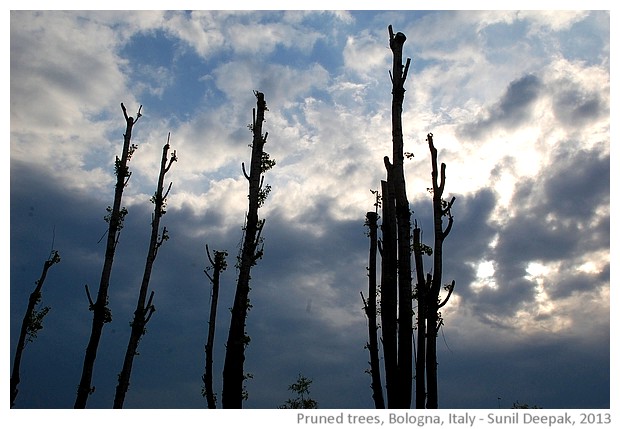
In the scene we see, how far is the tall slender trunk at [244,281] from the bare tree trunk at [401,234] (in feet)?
13.1

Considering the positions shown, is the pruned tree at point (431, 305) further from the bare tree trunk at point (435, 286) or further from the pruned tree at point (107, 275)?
the pruned tree at point (107, 275)

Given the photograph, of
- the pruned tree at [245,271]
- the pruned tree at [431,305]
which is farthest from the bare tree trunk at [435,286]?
the pruned tree at [245,271]

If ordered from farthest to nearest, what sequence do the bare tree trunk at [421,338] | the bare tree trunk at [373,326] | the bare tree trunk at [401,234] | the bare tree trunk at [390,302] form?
1. the bare tree trunk at [373,326]
2. the bare tree trunk at [421,338]
3. the bare tree trunk at [390,302]
4. the bare tree trunk at [401,234]

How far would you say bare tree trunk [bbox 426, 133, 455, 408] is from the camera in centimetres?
1280

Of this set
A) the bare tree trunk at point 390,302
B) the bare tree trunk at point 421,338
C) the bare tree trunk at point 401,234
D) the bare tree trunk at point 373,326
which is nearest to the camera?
the bare tree trunk at point 401,234

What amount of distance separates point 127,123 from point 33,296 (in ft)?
25.8

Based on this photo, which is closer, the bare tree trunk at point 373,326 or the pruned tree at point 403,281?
the pruned tree at point 403,281

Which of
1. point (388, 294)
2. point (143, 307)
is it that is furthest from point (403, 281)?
point (143, 307)

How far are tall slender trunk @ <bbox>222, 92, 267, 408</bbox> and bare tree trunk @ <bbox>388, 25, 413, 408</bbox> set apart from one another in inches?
157

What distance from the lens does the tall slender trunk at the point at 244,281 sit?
1207 centimetres

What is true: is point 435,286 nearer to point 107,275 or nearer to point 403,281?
→ point 403,281

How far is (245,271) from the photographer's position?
518 inches
